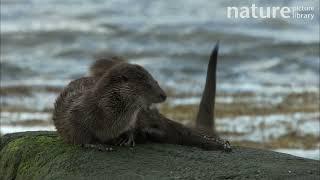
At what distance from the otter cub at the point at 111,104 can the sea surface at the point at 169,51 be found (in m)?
8.46

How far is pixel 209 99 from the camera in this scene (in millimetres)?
7188

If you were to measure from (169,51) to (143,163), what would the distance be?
74.8 feet

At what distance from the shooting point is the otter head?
225 inches

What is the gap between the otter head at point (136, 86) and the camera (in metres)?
5.71

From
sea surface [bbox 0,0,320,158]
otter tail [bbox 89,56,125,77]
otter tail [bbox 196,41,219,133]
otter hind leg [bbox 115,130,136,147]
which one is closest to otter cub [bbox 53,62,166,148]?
otter hind leg [bbox 115,130,136,147]

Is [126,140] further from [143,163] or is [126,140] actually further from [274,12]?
[274,12]

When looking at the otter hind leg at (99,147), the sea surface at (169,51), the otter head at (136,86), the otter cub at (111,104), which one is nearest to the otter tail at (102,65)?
the otter cub at (111,104)

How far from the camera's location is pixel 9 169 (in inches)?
247

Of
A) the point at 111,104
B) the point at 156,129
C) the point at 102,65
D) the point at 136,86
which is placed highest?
the point at 102,65

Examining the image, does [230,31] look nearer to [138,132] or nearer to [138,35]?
[138,35]

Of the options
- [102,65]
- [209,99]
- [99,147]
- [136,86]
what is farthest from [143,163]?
[209,99]

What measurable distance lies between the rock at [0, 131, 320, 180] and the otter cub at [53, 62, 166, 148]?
135mm

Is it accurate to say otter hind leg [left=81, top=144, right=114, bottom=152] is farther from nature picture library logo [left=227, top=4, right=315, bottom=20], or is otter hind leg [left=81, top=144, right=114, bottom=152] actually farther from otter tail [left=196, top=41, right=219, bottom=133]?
nature picture library logo [left=227, top=4, right=315, bottom=20]

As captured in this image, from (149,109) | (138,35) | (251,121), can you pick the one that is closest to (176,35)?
(138,35)
